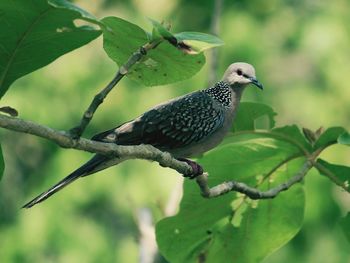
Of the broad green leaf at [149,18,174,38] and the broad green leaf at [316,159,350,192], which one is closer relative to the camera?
the broad green leaf at [149,18,174,38]

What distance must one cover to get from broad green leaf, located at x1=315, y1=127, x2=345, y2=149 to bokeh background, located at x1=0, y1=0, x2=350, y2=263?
3.86 metres

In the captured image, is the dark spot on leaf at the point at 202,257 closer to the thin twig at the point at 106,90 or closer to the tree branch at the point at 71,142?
the tree branch at the point at 71,142

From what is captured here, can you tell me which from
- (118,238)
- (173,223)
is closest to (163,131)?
(173,223)

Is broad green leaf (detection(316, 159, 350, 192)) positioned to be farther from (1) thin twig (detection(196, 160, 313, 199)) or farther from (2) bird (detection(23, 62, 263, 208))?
(2) bird (detection(23, 62, 263, 208))

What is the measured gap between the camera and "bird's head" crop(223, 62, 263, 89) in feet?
16.1

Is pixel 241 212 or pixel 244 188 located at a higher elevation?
pixel 244 188

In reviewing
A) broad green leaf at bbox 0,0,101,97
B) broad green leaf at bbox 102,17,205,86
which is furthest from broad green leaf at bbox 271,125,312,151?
broad green leaf at bbox 0,0,101,97

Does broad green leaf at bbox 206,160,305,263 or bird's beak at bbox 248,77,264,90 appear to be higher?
bird's beak at bbox 248,77,264,90

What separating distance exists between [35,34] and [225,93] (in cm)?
269

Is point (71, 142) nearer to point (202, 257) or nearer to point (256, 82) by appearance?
point (202, 257)

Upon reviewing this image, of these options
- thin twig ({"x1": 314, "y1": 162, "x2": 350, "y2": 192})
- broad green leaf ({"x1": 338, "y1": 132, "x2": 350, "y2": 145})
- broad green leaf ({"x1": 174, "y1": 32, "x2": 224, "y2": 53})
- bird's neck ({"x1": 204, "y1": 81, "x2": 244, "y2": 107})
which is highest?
broad green leaf ({"x1": 174, "y1": 32, "x2": 224, "y2": 53})

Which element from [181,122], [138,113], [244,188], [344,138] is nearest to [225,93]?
[181,122]

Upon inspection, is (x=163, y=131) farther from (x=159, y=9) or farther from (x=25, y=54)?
(x=159, y=9)

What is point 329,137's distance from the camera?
3.63m
